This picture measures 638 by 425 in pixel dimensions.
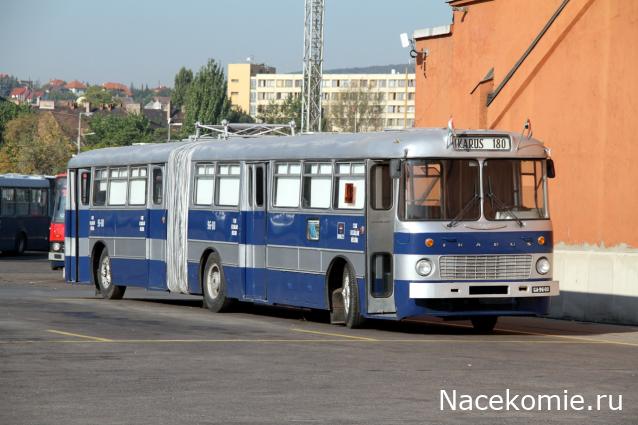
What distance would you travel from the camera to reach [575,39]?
2741 centimetres

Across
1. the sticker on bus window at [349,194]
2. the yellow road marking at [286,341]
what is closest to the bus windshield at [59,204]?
the sticker on bus window at [349,194]

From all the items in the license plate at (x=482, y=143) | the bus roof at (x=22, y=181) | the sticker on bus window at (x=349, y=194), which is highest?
the bus roof at (x=22, y=181)

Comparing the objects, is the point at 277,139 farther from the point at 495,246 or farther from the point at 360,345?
the point at 360,345

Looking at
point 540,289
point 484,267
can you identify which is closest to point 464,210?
point 484,267

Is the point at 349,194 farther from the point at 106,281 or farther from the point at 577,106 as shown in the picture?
the point at 106,281

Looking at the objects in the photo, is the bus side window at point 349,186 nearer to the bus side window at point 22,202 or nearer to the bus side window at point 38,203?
the bus side window at point 22,202

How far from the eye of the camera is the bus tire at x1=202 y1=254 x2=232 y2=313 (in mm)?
24828

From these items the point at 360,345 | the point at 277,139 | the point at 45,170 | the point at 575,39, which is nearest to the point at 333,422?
the point at 360,345

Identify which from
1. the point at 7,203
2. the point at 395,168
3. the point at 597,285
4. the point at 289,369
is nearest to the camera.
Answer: the point at 289,369

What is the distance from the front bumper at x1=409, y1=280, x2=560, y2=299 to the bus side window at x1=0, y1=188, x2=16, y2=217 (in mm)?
39735

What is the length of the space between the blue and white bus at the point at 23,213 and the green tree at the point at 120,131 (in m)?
101

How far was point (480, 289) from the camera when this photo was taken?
1980 cm

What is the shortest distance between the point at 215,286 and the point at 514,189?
6.58m

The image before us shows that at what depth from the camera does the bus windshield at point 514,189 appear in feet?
66.4
